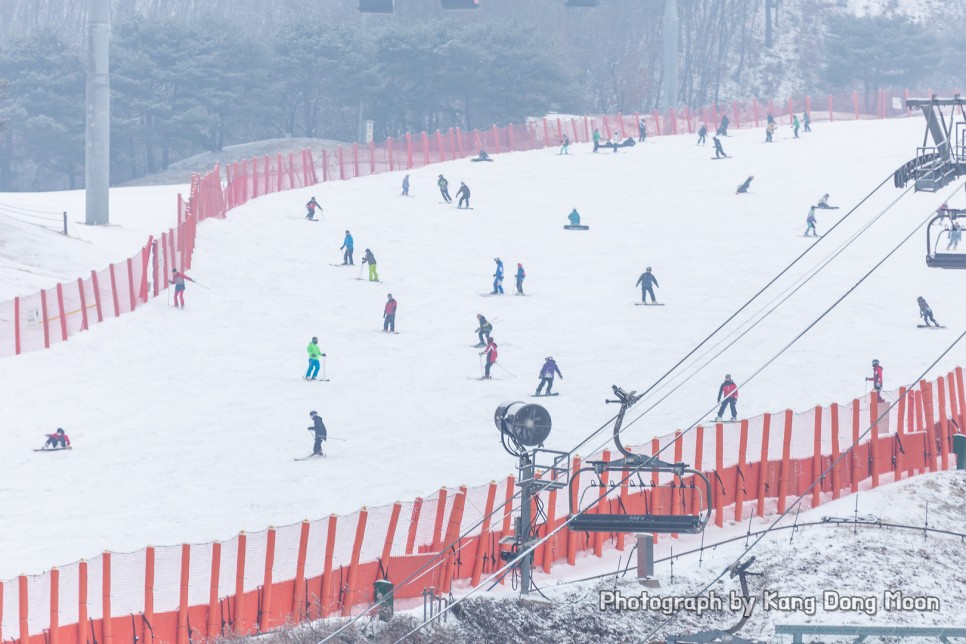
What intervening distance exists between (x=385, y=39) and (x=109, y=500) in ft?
171

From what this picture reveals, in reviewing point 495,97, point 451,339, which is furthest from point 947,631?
point 495,97

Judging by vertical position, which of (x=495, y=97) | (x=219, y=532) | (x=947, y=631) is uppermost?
(x=495, y=97)

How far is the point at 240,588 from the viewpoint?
19.7 meters

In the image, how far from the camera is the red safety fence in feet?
62.0

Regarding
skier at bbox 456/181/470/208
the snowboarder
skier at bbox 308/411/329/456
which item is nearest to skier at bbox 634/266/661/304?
the snowboarder

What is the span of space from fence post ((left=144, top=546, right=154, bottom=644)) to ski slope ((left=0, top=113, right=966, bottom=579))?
583cm

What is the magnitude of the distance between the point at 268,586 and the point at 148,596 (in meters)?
1.52

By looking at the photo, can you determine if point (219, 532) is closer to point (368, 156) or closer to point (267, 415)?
point (267, 415)

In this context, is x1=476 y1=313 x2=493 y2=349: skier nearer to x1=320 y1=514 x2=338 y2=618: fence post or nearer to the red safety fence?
the red safety fence

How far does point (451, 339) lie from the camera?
132 ft

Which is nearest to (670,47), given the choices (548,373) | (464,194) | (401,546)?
(464,194)

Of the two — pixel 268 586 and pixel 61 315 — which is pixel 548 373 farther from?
pixel 268 586

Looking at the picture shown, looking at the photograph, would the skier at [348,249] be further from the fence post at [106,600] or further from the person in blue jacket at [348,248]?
the fence post at [106,600]

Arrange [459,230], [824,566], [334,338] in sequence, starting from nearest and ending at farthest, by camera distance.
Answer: [824,566], [334,338], [459,230]
